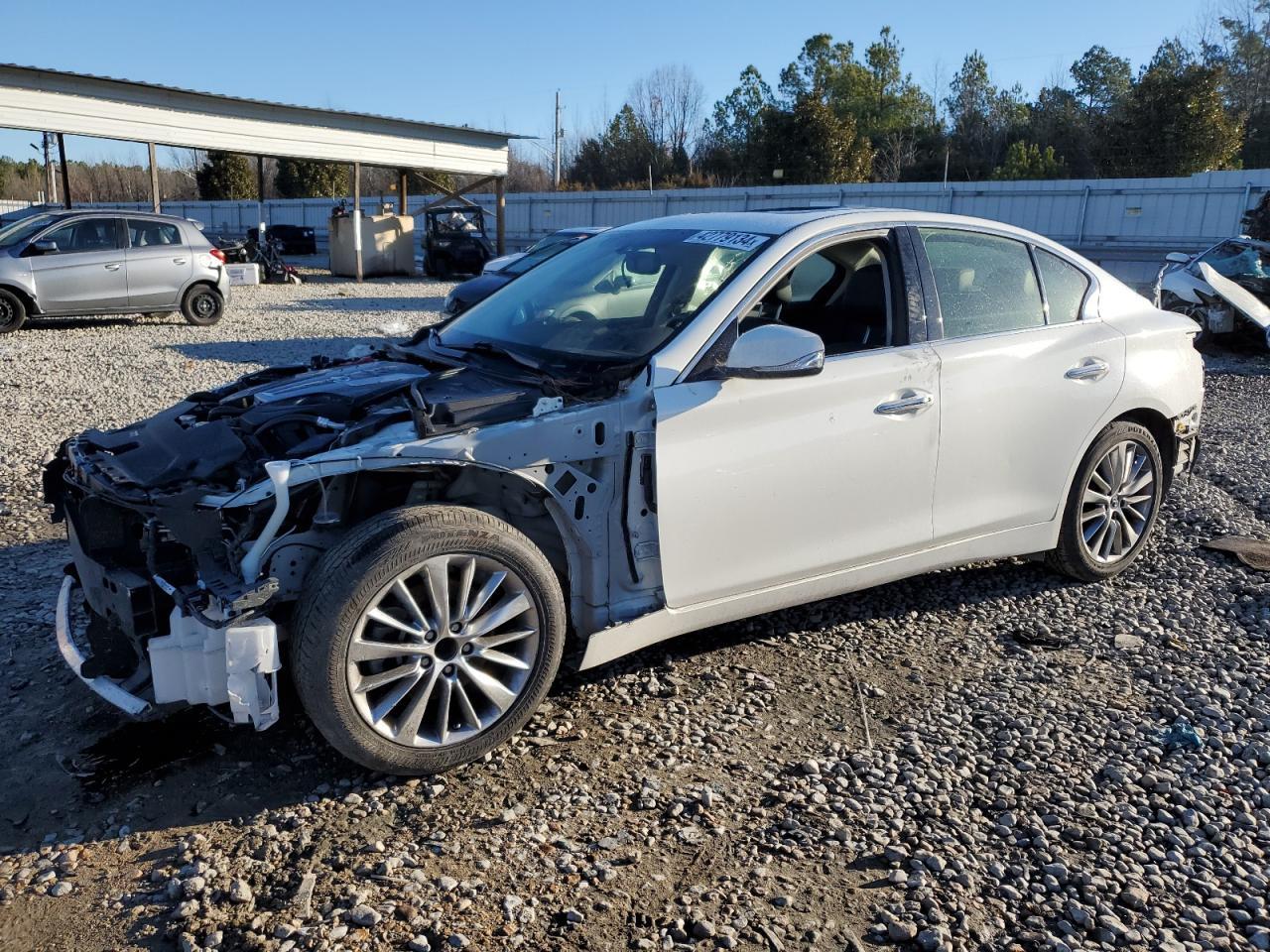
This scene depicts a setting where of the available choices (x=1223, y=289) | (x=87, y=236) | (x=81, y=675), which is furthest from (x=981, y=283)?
(x=87, y=236)

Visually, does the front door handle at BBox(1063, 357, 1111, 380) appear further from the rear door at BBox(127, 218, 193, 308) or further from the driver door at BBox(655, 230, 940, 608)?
the rear door at BBox(127, 218, 193, 308)

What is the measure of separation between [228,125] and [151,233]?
10313mm

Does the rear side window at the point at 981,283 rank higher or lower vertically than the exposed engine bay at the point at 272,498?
higher

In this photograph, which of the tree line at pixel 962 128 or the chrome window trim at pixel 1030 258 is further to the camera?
the tree line at pixel 962 128

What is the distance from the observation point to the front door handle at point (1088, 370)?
4.59m

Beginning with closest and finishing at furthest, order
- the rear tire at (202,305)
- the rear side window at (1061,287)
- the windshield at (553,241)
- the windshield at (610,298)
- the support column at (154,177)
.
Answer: the windshield at (610,298)
the rear side window at (1061,287)
the windshield at (553,241)
the rear tire at (202,305)
the support column at (154,177)

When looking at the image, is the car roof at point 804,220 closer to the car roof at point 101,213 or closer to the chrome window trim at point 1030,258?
the chrome window trim at point 1030,258

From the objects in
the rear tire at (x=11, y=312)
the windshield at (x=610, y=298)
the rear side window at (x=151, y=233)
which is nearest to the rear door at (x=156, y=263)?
the rear side window at (x=151, y=233)

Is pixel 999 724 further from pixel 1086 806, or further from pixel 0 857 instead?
pixel 0 857

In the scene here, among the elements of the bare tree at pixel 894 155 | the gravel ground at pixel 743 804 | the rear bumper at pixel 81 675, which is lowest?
the gravel ground at pixel 743 804

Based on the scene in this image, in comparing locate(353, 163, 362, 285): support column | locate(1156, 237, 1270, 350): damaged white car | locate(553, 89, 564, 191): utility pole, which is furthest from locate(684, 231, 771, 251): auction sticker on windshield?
locate(553, 89, 564, 191): utility pole

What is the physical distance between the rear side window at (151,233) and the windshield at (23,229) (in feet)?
3.30

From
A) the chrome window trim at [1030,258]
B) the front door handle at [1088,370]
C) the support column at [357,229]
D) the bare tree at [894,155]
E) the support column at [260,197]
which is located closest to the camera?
the chrome window trim at [1030,258]

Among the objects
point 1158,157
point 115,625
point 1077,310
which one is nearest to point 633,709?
point 115,625
